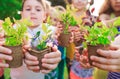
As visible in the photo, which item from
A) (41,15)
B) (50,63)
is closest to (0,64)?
(50,63)

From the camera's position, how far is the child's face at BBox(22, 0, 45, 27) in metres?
2.11

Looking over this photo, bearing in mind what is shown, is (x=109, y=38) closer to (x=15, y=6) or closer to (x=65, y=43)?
(x=65, y=43)

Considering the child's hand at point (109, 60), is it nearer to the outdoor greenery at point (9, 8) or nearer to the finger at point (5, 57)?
the finger at point (5, 57)

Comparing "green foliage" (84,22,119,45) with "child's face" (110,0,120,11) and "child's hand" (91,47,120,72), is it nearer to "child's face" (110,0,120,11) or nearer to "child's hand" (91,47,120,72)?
"child's hand" (91,47,120,72)

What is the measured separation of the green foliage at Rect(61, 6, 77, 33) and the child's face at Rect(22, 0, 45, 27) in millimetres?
190

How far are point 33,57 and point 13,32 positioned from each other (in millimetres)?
137

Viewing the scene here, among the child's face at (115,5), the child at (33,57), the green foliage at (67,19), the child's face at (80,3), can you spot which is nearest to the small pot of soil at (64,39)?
the green foliage at (67,19)

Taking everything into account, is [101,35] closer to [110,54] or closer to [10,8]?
[110,54]

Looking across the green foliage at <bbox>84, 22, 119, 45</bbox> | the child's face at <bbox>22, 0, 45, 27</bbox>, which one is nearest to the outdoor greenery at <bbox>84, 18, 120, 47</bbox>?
the green foliage at <bbox>84, 22, 119, 45</bbox>

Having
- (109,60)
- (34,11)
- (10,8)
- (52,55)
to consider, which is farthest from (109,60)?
(10,8)

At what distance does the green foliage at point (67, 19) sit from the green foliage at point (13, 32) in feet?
3.35

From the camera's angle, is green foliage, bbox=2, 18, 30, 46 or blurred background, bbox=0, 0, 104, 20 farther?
blurred background, bbox=0, 0, 104, 20

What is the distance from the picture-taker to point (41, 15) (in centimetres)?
217

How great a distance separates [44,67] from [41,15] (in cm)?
95
